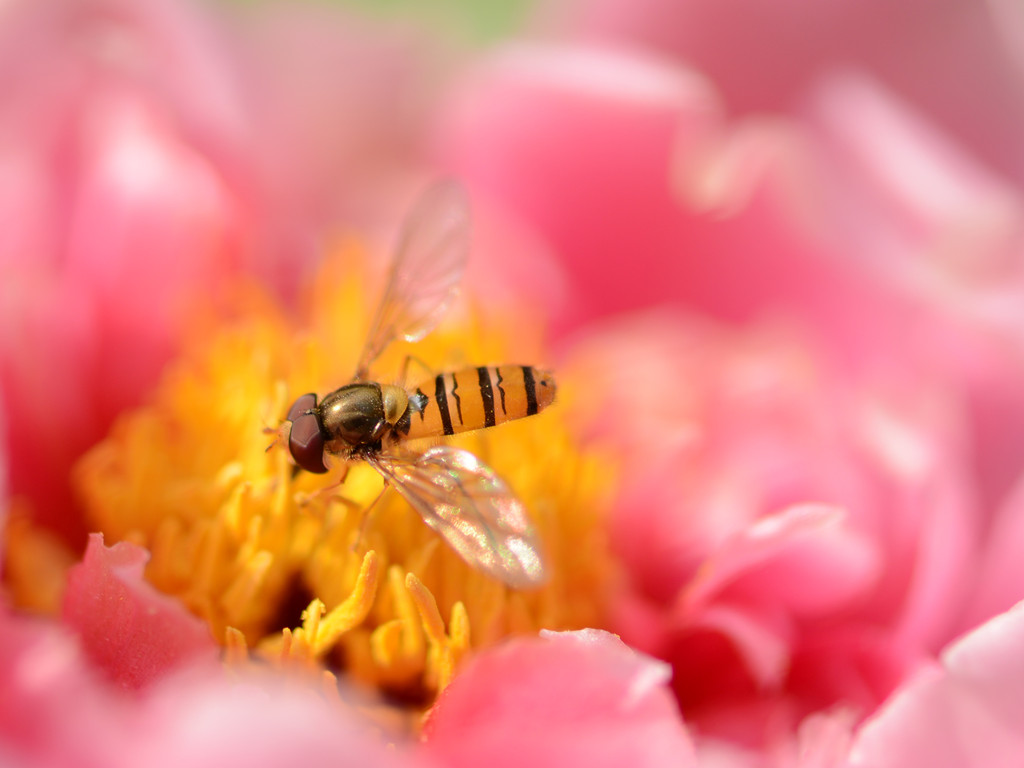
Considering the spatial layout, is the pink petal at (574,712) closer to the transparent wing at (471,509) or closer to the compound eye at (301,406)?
the transparent wing at (471,509)

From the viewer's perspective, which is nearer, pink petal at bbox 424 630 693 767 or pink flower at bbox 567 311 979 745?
pink petal at bbox 424 630 693 767

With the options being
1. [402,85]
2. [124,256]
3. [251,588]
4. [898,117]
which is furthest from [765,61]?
[251,588]

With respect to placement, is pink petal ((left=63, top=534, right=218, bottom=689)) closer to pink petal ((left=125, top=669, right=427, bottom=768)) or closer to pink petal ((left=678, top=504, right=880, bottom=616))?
pink petal ((left=125, top=669, right=427, bottom=768))

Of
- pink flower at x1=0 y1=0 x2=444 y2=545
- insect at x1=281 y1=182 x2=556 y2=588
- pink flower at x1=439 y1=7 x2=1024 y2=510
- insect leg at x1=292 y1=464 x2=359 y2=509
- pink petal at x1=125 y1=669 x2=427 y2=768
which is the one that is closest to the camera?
pink petal at x1=125 y1=669 x2=427 y2=768

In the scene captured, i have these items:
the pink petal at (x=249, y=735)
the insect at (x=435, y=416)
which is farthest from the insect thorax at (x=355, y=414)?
the pink petal at (x=249, y=735)

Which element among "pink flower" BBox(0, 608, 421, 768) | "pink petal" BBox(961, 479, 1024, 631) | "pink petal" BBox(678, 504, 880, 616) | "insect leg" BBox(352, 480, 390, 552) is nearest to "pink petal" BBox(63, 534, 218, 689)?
"pink flower" BBox(0, 608, 421, 768)

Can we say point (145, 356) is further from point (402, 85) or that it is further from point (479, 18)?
point (479, 18)
